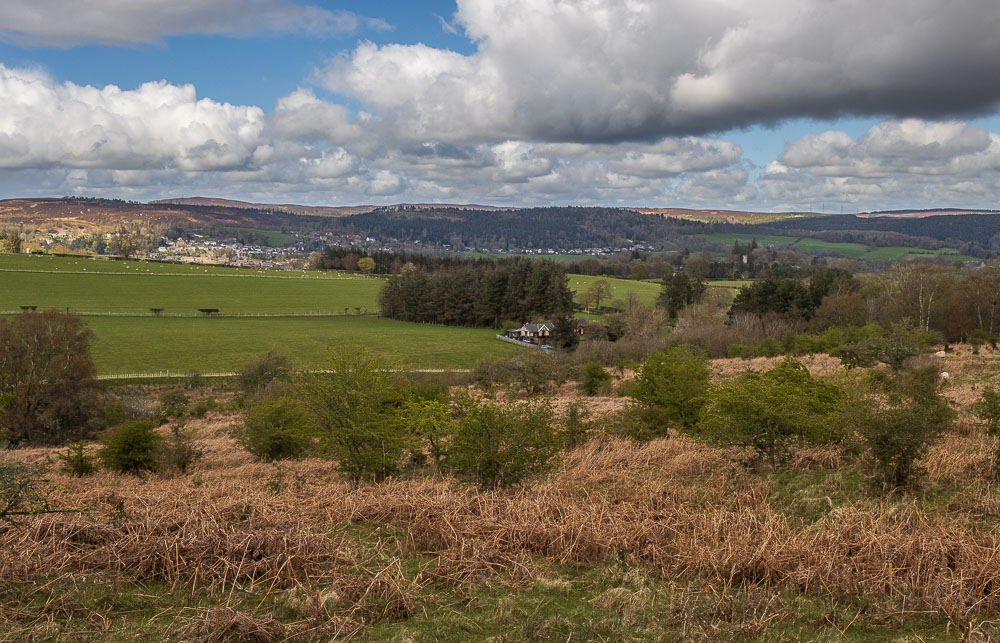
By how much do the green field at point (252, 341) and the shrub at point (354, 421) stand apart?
34.9m

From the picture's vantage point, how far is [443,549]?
21.6 feet

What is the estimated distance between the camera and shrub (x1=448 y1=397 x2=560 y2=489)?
11.0 m

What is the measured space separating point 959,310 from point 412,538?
54995mm

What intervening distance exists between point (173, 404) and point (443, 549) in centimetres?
4013

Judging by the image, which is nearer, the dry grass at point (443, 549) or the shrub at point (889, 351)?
the dry grass at point (443, 549)

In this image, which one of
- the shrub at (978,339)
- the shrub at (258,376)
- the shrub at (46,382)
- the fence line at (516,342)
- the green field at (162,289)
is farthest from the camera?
the green field at (162,289)

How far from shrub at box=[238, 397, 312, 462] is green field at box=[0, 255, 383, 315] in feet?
254

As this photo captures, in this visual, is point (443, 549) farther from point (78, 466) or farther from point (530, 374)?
point (530, 374)

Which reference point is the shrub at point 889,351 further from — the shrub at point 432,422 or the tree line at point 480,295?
the tree line at point 480,295

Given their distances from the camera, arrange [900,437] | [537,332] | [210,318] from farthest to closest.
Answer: [210,318] < [537,332] < [900,437]

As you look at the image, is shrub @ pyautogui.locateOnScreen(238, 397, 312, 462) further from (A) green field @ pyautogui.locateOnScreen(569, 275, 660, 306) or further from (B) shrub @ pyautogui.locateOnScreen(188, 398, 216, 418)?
(A) green field @ pyautogui.locateOnScreen(569, 275, 660, 306)

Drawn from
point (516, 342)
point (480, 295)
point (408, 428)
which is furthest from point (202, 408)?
point (480, 295)

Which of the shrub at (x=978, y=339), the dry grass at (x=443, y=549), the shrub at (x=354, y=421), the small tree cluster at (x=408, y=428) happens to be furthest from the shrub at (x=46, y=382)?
the shrub at (x=978, y=339)

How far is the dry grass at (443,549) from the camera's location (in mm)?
5230
